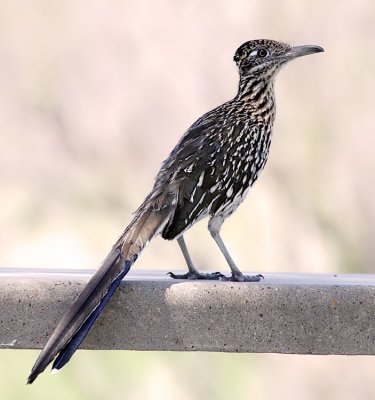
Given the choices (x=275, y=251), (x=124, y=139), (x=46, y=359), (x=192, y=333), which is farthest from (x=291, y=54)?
(x=124, y=139)

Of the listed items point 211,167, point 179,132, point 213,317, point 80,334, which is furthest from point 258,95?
point 179,132

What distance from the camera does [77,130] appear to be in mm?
12859

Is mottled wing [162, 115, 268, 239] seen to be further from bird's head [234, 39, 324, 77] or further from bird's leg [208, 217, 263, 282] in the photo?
bird's head [234, 39, 324, 77]

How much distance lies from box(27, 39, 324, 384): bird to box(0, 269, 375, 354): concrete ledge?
148 millimetres

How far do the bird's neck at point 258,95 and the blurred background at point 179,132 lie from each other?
4.99m

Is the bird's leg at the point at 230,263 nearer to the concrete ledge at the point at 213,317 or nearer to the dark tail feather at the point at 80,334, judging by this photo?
the concrete ledge at the point at 213,317

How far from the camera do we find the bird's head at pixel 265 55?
5.90 metres

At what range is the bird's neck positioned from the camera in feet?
19.1

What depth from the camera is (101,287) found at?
15.3 ft

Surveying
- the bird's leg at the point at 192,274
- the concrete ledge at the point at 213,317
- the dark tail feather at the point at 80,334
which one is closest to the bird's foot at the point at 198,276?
the bird's leg at the point at 192,274

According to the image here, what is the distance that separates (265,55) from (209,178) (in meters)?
0.83

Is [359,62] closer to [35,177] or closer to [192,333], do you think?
[35,177]

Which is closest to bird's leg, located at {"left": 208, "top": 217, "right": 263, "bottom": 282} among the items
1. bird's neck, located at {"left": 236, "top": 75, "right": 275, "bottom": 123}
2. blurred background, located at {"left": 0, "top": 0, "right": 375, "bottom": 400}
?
bird's neck, located at {"left": 236, "top": 75, "right": 275, "bottom": 123}

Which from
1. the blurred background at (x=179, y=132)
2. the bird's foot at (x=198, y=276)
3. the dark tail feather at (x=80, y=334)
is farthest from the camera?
the blurred background at (x=179, y=132)
